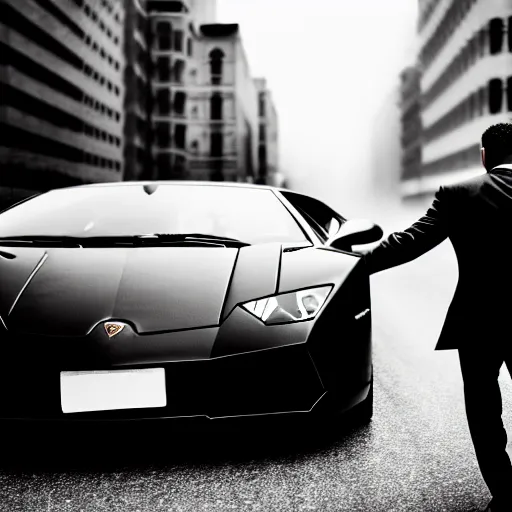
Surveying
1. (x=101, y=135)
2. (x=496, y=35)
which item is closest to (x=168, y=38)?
(x=101, y=135)

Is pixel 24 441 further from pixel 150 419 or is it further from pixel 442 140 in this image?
pixel 442 140

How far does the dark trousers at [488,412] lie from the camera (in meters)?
2.41

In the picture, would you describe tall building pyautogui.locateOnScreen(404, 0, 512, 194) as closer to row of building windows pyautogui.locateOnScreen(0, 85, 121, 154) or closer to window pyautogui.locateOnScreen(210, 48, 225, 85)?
window pyautogui.locateOnScreen(210, 48, 225, 85)

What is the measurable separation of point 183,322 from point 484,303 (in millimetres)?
1143

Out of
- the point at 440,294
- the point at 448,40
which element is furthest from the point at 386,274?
the point at 448,40

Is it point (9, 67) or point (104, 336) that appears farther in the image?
point (9, 67)

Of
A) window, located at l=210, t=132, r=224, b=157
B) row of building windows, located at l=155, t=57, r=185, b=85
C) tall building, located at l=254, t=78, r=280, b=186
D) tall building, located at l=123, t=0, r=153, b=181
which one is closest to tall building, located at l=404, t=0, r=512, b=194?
window, located at l=210, t=132, r=224, b=157

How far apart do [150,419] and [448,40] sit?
6735 cm

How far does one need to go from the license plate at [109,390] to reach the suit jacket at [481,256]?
107cm

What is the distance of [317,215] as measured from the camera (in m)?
4.88

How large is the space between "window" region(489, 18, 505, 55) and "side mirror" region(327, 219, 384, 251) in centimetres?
5009

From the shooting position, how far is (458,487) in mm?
2814

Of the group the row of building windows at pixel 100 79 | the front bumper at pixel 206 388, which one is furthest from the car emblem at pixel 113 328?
the row of building windows at pixel 100 79

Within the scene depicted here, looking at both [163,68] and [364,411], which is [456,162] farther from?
[364,411]
